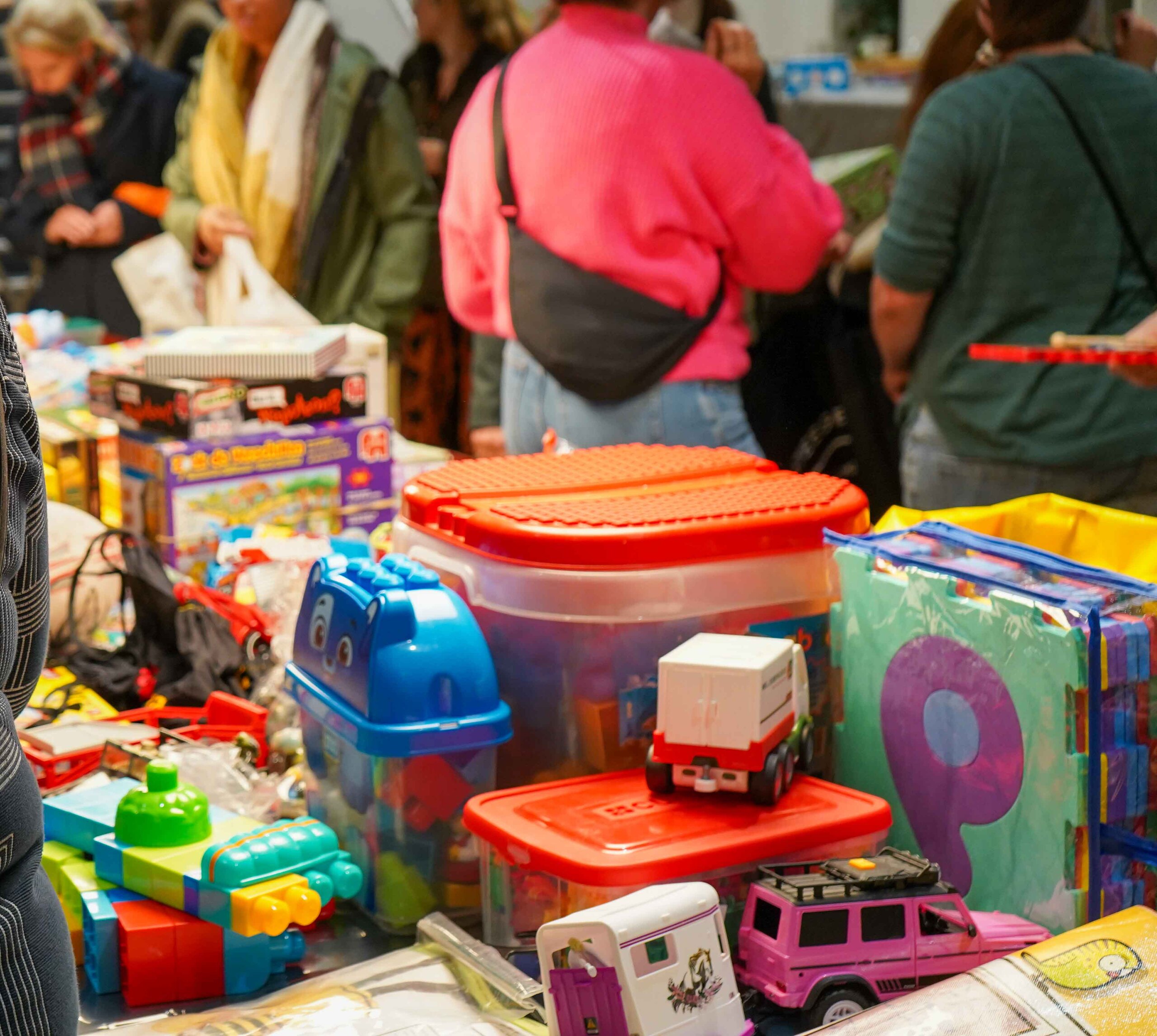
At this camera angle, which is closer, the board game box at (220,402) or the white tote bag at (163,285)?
the board game box at (220,402)

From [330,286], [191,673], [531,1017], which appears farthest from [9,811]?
[330,286]

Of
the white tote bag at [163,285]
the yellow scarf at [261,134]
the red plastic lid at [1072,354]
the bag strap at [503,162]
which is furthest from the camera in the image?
the yellow scarf at [261,134]

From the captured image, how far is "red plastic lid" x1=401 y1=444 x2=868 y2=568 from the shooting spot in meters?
1.20

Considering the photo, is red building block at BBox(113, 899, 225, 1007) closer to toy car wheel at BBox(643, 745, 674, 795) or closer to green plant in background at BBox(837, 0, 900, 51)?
toy car wheel at BBox(643, 745, 674, 795)

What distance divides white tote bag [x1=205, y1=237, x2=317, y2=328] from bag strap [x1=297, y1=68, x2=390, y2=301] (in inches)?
5.2

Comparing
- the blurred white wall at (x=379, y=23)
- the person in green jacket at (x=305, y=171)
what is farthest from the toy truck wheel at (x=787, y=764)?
the blurred white wall at (x=379, y=23)

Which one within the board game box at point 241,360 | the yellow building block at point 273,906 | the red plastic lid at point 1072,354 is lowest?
the yellow building block at point 273,906

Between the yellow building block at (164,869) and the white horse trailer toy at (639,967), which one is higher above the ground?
the white horse trailer toy at (639,967)

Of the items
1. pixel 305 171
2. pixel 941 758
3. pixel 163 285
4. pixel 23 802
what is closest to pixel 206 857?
pixel 23 802

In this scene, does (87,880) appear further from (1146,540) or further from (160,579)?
(1146,540)

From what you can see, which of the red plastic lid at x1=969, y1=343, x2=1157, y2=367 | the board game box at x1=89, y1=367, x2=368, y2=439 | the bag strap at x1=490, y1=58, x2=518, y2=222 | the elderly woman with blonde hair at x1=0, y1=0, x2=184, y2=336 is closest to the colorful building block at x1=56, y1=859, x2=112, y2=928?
the board game box at x1=89, y1=367, x2=368, y2=439

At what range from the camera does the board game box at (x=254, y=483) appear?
195 cm

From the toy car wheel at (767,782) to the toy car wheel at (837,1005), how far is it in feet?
0.49

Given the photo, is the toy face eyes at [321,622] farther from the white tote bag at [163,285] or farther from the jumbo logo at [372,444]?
the white tote bag at [163,285]
